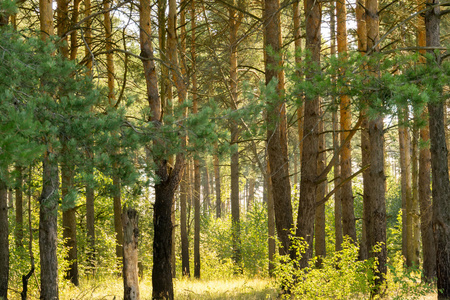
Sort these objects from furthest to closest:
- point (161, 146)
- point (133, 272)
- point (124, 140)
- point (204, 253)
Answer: point (204, 253), point (133, 272), point (161, 146), point (124, 140)

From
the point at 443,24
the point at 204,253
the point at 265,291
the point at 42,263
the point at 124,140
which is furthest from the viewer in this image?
the point at 204,253

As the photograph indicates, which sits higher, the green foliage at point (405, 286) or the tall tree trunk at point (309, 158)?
the tall tree trunk at point (309, 158)

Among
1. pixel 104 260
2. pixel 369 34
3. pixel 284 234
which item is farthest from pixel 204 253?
pixel 369 34

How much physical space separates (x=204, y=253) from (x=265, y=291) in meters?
11.9

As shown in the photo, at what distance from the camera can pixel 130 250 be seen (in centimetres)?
784

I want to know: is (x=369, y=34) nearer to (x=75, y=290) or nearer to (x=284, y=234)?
(x=284, y=234)

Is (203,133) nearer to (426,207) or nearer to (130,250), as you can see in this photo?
(130,250)

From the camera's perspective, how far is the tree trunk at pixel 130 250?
761 cm

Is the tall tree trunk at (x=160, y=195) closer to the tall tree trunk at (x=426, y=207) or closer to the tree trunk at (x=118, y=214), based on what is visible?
the tree trunk at (x=118, y=214)

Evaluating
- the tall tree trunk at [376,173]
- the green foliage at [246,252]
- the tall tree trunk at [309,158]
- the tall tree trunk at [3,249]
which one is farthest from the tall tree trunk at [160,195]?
the green foliage at [246,252]

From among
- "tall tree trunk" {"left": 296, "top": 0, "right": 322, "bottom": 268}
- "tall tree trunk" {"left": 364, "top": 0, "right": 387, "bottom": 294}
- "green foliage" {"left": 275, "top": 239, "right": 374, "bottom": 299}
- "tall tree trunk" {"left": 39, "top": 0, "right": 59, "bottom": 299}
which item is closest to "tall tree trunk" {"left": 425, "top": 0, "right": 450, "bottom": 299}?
"tall tree trunk" {"left": 364, "top": 0, "right": 387, "bottom": 294}

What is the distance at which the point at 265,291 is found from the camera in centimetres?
1014

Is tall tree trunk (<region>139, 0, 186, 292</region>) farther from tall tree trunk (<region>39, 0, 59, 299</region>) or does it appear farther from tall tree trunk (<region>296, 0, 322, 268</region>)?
tall tree trunk (<region>296, 0, 322, 268</region>)

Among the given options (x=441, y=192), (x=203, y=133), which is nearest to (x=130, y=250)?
(x=203, y=133)
